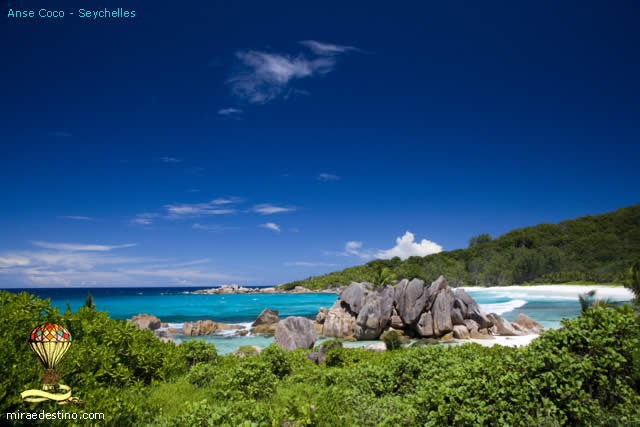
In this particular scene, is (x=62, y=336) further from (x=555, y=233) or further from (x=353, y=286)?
(x=555, y=233)

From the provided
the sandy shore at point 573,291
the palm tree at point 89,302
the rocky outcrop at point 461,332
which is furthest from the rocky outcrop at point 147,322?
the sandy shore at point 573,291

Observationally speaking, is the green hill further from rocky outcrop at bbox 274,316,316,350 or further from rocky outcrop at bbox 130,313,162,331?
rocky outcrop at bbox 274,316,316,350

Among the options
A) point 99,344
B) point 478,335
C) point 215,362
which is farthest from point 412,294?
point 99,344

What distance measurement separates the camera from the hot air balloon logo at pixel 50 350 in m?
3.57

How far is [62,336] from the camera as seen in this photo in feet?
12.2

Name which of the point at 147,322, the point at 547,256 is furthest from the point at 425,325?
the point at 547,256

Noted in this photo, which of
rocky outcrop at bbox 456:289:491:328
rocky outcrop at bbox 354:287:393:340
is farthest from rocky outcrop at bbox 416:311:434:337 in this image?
rocky outcrop at bbox 456:289:491:328

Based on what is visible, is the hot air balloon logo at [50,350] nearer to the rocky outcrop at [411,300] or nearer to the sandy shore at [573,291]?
the rocky outcrop at [411,300]

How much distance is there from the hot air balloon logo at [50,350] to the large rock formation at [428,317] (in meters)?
26.0

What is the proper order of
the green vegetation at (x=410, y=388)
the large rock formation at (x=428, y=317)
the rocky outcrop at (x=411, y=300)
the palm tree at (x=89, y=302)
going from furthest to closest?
1. the rocky outcrop at (x=411, y=300)
2. the large rock formation at (x=428, y=317)
3. the palm tree at (x=89, y=302)
4. the green vegetation at (x=410, y=388)

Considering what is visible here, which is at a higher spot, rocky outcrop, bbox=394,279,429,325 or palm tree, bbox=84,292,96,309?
palm tree, bbox=84,292,96,309

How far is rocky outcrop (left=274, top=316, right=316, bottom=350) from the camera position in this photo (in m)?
20.6

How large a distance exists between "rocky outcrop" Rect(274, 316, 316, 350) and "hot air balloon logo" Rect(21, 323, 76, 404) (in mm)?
17377

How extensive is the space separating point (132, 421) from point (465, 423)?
17.4 feet
